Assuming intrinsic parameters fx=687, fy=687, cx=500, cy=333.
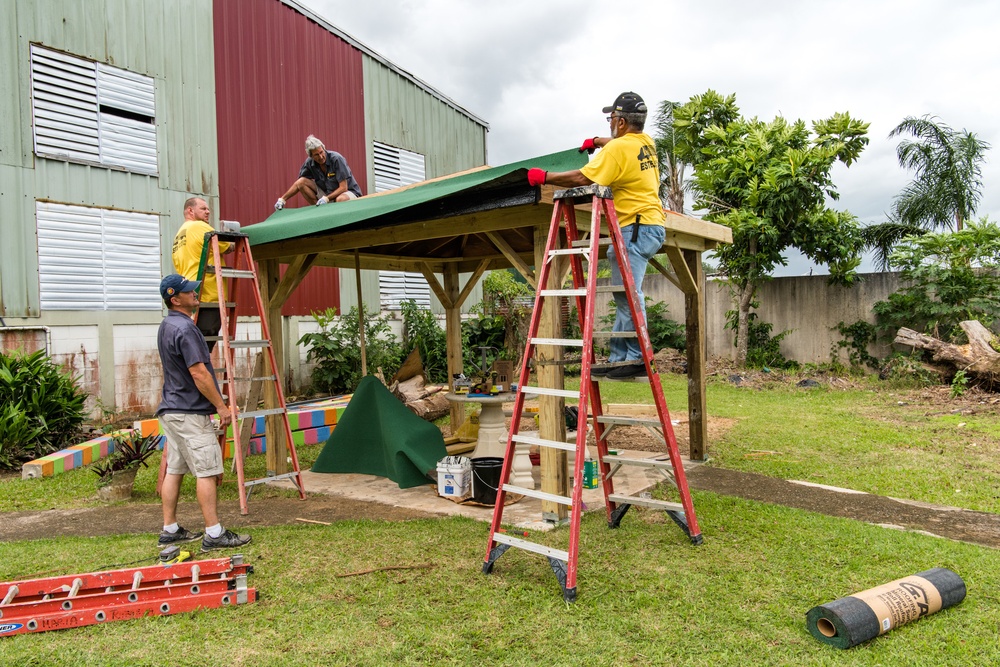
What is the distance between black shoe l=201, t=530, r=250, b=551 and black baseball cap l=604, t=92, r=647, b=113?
382 cm

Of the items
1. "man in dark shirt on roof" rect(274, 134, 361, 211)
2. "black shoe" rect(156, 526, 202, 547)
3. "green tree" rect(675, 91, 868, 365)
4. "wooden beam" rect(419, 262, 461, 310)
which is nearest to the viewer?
"black shoe" rect(156, 526, 202, 547)

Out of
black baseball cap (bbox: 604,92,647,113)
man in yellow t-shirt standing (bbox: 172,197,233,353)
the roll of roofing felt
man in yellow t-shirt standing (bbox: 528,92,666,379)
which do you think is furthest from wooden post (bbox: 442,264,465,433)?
the roll of roofing felt

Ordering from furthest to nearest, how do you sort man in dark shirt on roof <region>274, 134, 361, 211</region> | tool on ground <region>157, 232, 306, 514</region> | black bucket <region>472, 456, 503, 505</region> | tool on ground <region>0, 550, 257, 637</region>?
man in dark shirt on roof <region>274, 134, 361, 211</region> → black bucket <region>472, 456, 503, 505</region> → tool on ground <region>157, 232, 306, 514</region> → tool on ground <region>0, 550, 257, 637</region>

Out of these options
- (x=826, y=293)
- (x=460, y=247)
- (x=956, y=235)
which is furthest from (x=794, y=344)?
(x=460, y=247)

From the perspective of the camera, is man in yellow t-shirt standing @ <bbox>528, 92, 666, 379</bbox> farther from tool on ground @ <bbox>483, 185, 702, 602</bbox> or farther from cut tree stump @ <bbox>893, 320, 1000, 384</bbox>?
cut tree stump @ <bbox>893, 320, 1000, 384</bbox>

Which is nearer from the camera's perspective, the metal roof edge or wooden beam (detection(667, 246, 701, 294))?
wooden beam (detection(667, 246, 701, 294))

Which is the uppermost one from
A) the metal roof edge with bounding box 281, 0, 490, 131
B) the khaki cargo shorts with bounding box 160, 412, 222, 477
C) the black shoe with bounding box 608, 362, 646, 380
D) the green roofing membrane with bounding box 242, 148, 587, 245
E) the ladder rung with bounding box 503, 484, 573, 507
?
the metal roof edge with bounding box 281, 0, 490, 131

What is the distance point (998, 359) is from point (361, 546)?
33.8ft

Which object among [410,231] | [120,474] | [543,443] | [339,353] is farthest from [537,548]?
[339,353]

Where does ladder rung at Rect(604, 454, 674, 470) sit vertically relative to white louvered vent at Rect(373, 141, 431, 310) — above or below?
below

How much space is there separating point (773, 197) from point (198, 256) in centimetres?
1086

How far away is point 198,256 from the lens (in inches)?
235

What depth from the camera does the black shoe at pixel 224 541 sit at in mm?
4523

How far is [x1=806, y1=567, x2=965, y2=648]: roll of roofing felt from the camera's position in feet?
10.1
